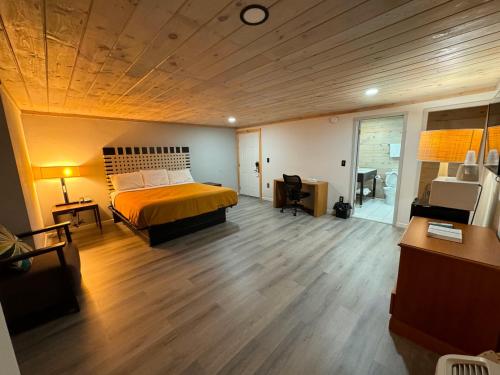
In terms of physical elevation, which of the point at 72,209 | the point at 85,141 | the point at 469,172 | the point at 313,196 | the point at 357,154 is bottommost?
the point at 313,196

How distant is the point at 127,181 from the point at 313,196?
13.2ft

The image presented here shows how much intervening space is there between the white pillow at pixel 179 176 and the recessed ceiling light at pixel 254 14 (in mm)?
4146

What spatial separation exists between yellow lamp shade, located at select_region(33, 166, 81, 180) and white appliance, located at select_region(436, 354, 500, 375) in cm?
479

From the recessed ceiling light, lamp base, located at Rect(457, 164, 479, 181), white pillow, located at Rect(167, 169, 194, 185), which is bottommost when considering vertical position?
white pillow, located at Rect(167, 169, 194, 185)

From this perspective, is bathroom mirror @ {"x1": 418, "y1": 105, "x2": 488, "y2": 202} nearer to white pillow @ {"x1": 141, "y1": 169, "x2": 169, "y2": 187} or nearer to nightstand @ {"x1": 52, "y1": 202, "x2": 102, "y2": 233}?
white pillow @ {"x1": 141, "y1": 169, "x2": 169, "y2": 187}

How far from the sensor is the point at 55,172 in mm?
3365

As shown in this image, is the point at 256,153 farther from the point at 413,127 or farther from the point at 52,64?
the point at 52,64

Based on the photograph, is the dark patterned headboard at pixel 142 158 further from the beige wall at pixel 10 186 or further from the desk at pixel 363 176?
the desk at pixel 363 176

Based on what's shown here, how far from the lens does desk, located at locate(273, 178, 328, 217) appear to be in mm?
4327

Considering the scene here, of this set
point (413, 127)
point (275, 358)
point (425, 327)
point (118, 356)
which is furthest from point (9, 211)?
point (413, 127)

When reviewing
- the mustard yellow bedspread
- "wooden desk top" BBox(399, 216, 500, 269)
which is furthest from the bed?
"wooden desk top" BBox(399, 216, 500, 269)

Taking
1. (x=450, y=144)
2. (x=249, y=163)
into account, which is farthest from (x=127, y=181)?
(x=450, y=144)

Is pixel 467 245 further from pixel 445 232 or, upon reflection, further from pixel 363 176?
pixel 363 176

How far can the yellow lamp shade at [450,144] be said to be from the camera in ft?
6.01
